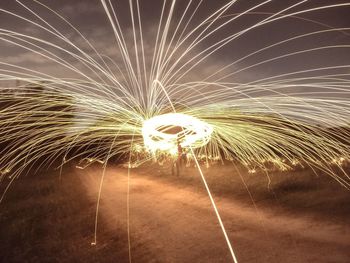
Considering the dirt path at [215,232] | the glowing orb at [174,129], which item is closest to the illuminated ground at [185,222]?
the dirt path at [215,232]

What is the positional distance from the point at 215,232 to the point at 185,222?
1.35 metres

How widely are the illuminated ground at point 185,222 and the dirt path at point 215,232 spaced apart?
0.02 metres

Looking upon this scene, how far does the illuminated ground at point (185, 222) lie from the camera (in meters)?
8.27

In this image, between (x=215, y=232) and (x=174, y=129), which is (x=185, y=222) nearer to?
(x=215, y=232)

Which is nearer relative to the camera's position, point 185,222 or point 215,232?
point 215,232

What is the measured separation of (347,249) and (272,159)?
10521 mm

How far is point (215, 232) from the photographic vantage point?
9422mm

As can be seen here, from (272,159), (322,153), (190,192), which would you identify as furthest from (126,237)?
(322,153)

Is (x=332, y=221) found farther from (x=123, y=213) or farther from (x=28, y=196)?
(x=28, y=196)

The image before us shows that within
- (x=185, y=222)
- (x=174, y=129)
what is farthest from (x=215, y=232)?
(x=174, y=129)

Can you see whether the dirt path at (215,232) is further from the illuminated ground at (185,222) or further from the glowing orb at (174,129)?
the glowing orb at (174,129)

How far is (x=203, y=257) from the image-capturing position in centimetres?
802

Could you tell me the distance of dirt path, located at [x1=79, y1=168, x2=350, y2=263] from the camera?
7.84m

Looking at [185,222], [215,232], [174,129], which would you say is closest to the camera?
[215,232]
